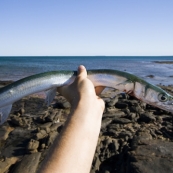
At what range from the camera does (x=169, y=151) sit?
19.6 feet

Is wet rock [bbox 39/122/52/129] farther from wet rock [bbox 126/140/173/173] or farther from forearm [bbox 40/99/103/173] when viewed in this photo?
forearm [bbox 40/99/103/173]

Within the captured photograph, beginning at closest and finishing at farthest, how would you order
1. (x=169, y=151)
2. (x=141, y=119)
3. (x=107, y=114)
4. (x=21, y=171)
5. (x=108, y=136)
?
(x=21, y=171)
(x=169, y=151)
(x=108, y=136)
(x=141, y=119)
(x=107, y=114)

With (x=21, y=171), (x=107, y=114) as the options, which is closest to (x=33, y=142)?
(x=21, y=171)

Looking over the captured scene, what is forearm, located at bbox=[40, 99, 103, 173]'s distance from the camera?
2.23 metres

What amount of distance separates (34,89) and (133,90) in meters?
1.63

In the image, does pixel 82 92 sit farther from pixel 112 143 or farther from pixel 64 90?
pixel 112 143

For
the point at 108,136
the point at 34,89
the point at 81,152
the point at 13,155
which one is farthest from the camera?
the point at 108,136

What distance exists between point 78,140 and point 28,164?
383cm

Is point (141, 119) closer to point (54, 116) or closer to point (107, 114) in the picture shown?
point (107, 114)

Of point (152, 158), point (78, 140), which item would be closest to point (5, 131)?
point (152, 158)

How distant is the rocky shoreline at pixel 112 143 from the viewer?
18.6 ft

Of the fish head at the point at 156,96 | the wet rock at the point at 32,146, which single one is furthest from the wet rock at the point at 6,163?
the fish head at the point at 156,96

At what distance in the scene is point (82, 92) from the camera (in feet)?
10.4

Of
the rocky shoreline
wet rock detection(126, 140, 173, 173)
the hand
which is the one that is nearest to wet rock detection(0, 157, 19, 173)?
the rocky shoreline
